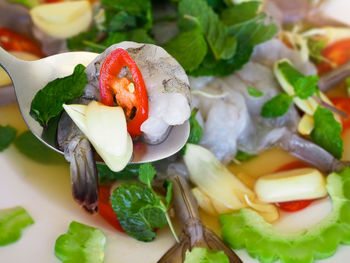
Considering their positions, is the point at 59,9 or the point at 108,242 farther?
the point at 59,9

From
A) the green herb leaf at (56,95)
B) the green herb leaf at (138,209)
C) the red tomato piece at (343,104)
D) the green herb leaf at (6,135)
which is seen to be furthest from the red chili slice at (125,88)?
the red tomato piece at (343,104)

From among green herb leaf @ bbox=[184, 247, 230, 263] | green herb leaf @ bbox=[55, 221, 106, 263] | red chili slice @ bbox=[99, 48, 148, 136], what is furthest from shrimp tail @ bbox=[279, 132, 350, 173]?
green herb leaf @ bbox=[55, 221, 106, 263]

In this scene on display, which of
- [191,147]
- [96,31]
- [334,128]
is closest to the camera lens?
[191,147]

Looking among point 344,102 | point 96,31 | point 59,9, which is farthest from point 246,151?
point 59,9

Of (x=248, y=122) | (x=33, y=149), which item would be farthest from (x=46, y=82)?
(x=248, y=122)

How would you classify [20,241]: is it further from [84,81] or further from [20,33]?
[20,33]

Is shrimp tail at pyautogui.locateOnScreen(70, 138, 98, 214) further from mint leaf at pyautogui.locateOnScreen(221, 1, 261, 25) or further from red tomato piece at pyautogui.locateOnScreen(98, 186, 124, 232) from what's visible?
mint leaf at pyautogui.locateOnScreen(221, 1, 261, 25)
